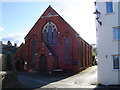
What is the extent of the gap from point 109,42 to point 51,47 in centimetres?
1569

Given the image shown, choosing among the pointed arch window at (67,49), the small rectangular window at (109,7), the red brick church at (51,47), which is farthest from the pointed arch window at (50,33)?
the small rectangular window at (109,7)

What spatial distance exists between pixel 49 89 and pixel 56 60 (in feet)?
51.0

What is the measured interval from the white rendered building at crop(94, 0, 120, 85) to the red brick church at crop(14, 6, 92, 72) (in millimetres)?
11442

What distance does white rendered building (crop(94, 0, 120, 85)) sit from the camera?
1416 cm

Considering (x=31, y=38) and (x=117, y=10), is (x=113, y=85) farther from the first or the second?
(x=31, y=38)

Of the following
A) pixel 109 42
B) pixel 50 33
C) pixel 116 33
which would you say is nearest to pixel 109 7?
pixel 116 33

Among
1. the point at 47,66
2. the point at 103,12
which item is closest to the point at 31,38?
the point at 47,66

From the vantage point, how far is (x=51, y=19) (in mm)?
29328

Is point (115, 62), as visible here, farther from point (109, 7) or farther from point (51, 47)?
point (51, 47)

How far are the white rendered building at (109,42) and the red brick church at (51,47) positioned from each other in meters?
11.4

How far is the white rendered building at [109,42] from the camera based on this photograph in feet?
46.5

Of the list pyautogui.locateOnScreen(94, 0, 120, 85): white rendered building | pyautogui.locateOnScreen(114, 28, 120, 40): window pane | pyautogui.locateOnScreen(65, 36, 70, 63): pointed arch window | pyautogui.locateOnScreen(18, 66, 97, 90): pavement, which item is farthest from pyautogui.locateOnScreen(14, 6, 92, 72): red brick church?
pyautogui.locateOnScreen(114, 28, 120, 40): window pane

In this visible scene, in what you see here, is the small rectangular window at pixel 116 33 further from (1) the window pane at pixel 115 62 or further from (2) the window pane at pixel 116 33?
(1) the window pane at pixel 115 62

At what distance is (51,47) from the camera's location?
28.7 m
